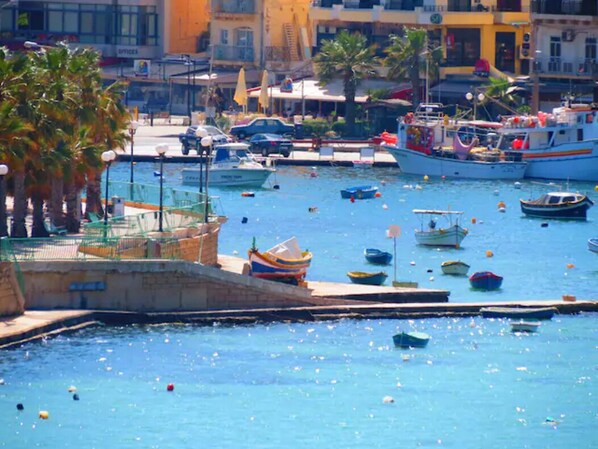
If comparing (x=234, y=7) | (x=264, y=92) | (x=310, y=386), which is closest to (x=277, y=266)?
(x=310, y=386)

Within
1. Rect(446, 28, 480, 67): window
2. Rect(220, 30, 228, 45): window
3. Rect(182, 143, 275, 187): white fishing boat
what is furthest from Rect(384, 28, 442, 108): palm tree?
Rect(182, 143, 275, 187): white fishing boat

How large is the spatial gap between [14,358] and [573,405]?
525 inches

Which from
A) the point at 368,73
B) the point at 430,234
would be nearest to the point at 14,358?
the point at 430,234

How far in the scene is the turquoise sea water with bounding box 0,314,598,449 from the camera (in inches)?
1677

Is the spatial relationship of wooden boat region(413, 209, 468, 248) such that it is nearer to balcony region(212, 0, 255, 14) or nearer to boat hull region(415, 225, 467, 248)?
boat hull region(415, 225, 467, 248)

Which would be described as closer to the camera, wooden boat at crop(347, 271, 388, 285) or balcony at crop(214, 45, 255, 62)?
wooden boat at crop(347, 271, 388, 285)

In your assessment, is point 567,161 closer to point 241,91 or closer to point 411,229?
point 241,91

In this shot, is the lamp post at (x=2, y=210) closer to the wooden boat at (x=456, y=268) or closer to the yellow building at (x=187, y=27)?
the wooden boat at (x=456, y=268)

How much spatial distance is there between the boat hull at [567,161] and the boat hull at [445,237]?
27.0 metres

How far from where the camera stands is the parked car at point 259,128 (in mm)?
107375

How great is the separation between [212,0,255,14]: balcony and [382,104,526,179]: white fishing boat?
20891 mm

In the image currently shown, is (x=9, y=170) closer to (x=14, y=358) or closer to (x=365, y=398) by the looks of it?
(x=14, y=358)

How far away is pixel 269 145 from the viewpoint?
341 feet

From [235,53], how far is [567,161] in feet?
95.4
